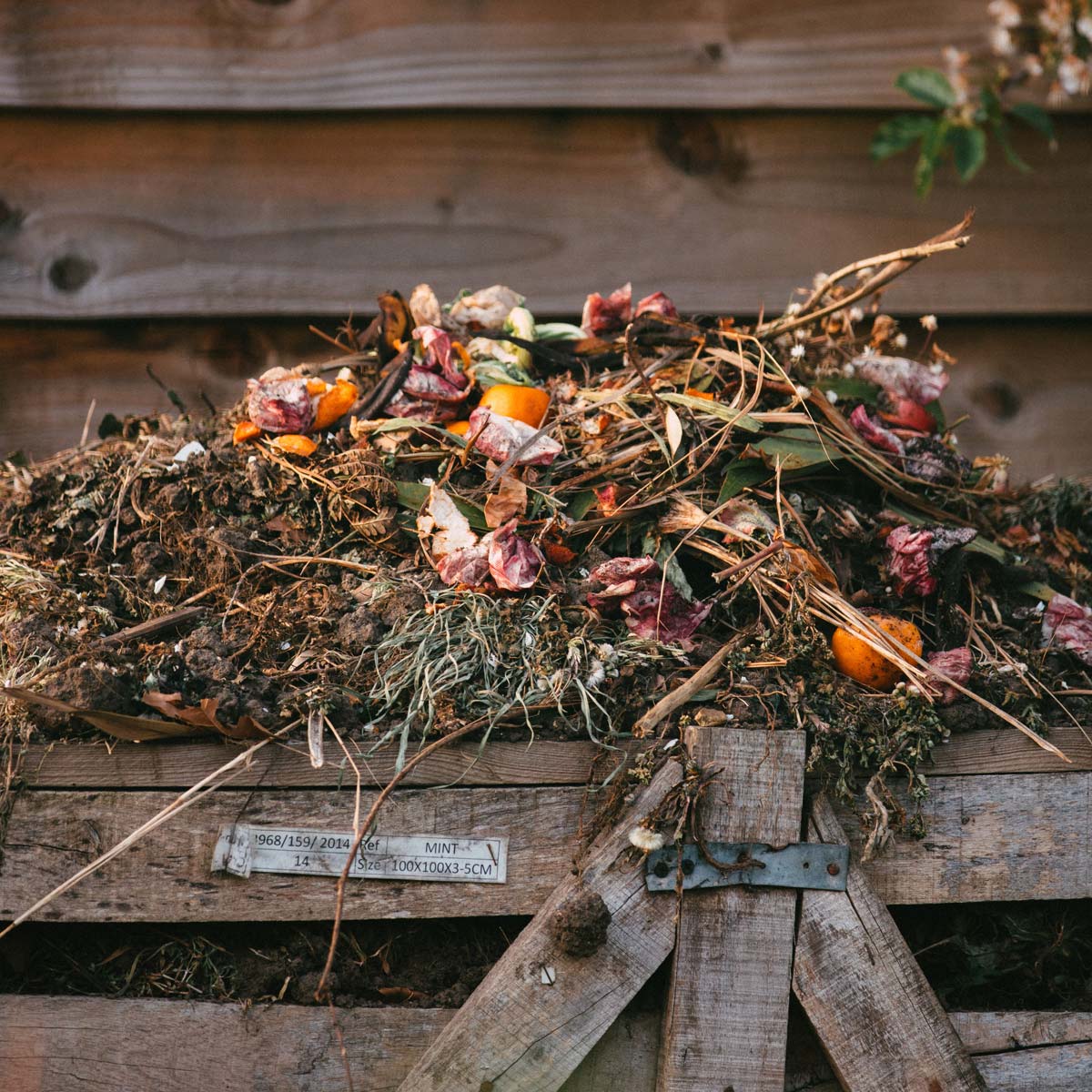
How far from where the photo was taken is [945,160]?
218 cm

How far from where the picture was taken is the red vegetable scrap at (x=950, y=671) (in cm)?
133

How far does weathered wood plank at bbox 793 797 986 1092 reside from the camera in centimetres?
127

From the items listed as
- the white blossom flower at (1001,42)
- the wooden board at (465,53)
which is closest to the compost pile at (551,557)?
the white blossom flower at (1001,42)

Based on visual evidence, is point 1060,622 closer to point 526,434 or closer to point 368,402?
point 526,434

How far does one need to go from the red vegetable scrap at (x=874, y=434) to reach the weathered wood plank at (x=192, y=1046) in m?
1.16

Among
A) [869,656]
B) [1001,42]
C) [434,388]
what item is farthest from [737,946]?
[1001,42]

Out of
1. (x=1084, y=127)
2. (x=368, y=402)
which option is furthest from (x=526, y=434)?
(x=1084, y=127)

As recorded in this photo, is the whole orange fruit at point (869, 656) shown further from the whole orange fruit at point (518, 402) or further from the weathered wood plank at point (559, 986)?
the whole orange fruit at point (518, 402)

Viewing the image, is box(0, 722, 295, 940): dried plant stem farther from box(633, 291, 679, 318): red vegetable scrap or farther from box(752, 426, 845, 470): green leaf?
box(633, 291, 679, 318): red vegetable scrap

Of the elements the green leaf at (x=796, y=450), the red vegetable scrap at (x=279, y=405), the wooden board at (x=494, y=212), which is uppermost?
the wooden board at (x=494, y=212)

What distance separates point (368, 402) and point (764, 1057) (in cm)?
116

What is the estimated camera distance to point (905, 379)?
1.83 metres

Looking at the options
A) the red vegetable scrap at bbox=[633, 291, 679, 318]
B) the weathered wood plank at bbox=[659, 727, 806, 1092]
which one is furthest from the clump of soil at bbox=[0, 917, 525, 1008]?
the red vegetable scrap at bbox=[633, 291, 679, 318]

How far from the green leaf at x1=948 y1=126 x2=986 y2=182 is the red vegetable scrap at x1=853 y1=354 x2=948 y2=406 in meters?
0.49
